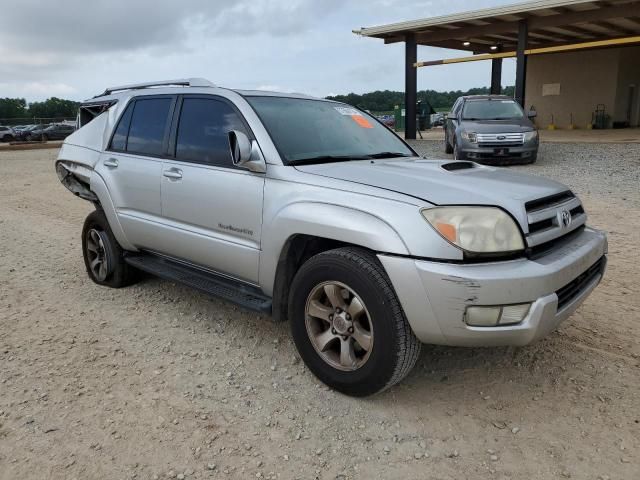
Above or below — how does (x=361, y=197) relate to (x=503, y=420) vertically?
above

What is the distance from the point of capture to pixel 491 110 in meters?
13.0

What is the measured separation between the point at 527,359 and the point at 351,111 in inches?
90.3

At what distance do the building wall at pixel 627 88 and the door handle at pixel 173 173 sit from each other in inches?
968

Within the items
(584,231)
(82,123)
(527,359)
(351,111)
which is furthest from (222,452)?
(82,123)

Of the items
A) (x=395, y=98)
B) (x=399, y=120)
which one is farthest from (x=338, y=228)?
(x=395, y=98)

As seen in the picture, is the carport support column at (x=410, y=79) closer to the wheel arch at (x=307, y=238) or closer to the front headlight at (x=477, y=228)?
the wheel arch at (x=307, y=238)

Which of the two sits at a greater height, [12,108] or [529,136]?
[12,108]

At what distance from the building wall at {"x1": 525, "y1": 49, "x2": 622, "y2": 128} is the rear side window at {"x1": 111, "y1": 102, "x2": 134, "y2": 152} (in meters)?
24.1

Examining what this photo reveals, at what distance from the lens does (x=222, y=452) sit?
8.43 ft

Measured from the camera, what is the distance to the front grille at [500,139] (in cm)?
1173

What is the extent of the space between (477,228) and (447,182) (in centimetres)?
46

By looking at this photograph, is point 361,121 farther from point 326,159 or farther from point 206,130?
point 206,130

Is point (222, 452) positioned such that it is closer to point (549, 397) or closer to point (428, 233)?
point (428, 233)

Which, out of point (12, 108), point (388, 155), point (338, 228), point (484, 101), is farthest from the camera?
point (12, 108)
